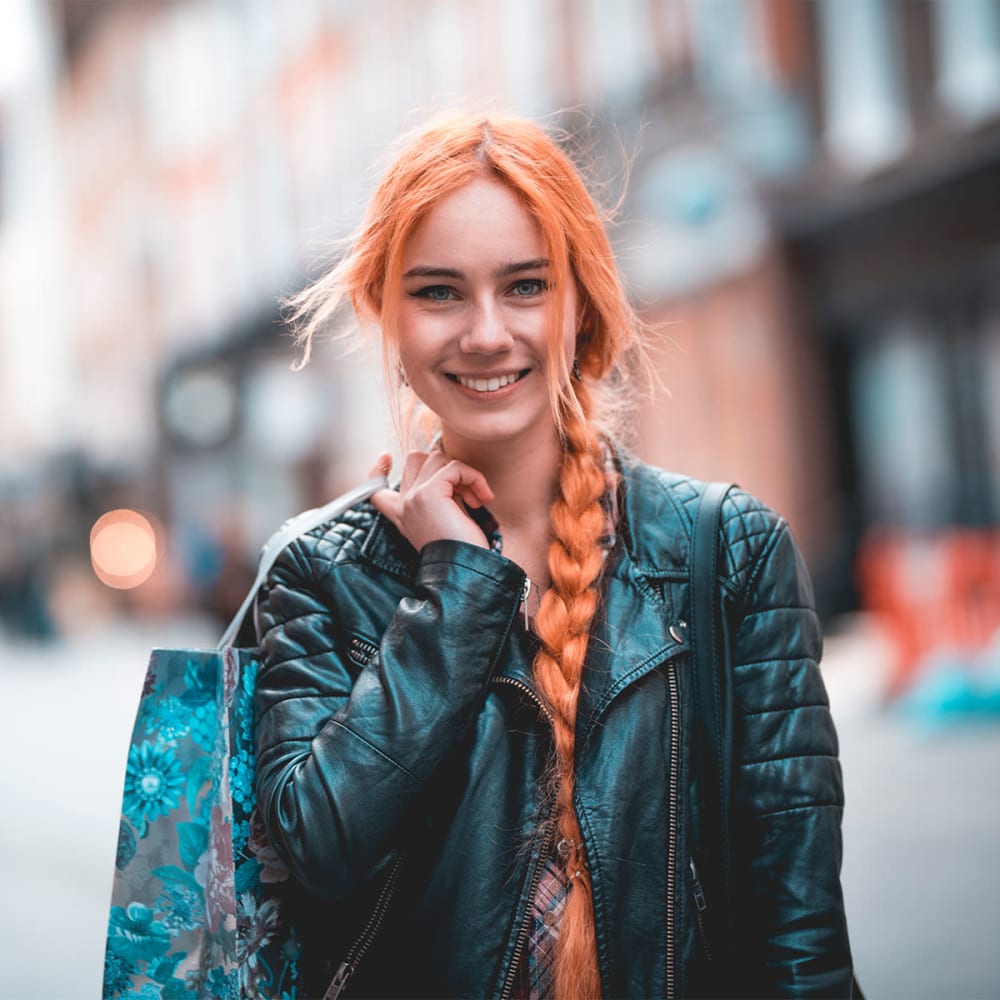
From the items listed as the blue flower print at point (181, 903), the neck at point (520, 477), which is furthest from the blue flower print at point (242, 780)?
the neck at point (520, 477)

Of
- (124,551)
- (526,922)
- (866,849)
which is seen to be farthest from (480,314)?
(124,551)

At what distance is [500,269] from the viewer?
1.96m

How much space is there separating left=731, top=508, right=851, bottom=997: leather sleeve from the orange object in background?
7.87 metres

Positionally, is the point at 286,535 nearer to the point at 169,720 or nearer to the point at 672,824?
the point at 169,720

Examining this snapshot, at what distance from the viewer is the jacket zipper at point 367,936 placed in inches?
74.8

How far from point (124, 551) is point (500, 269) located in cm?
3096

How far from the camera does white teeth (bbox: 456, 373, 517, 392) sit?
203cm

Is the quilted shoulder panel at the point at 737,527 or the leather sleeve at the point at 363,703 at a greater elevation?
the quilted shoulder panel at the point at 737,527

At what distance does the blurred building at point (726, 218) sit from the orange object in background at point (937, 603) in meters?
2.71

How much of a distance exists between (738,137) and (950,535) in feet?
→ 16.7

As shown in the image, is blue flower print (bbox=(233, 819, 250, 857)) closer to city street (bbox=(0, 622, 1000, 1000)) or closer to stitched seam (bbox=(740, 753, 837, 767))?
stitched seam (bbox=(740, 753, 837, 767))

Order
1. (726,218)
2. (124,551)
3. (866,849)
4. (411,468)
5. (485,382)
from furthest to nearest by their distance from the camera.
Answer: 1. (124,551)
2. (726,218)
3. (866,849)
4. (411,468)
5. (485,382)

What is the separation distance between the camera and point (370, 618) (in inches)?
80.0

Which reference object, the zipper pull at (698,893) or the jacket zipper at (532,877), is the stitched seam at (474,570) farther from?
the zipper pull at (698,893)
